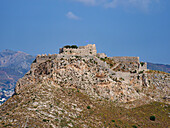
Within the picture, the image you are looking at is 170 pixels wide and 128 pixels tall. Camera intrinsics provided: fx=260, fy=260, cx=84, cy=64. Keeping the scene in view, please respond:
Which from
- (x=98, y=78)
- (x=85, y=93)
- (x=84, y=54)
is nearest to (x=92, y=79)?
(x=98, y=78)

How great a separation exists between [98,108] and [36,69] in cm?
2162

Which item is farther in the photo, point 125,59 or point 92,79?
point 125,59

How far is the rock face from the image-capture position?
6644 cm

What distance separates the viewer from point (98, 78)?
6994cm

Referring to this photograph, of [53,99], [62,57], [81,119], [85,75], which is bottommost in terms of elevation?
[81,119]

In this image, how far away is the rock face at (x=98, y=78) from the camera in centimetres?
6644

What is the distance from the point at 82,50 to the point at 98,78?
12266 millimetres

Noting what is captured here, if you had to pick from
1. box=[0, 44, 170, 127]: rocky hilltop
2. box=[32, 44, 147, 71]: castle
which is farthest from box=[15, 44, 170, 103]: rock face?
box=[32, 44, 147, 71]: castle

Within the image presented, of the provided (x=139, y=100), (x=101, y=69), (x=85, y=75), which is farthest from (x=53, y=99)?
(x=139, y=100)

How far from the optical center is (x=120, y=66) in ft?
273

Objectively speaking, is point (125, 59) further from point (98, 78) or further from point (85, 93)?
point (85, 93)

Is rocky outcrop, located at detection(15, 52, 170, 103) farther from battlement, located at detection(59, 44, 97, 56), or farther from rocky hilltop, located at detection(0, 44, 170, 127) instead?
battlement, located at detection(59, 44, 97, 56)

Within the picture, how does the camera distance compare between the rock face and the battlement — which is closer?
the rock face

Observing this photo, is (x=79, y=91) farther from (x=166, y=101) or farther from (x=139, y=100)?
(x=166, y=101)
